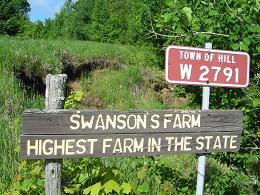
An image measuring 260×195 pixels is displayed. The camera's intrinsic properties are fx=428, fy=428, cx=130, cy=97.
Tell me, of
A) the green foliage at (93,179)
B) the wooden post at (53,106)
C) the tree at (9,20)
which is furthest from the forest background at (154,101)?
the tree at (9,20)

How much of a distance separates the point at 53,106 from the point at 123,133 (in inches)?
20.7

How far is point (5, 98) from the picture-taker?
23.3 feet

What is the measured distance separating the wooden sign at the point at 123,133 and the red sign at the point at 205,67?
24cm

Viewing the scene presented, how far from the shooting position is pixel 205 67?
3189 millimetres

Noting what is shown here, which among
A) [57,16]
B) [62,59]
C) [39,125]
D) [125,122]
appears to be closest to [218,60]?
[125,122]

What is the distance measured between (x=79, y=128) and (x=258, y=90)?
2021 millimetres

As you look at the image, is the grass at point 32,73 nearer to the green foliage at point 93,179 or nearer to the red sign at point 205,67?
the green foliage at point 93,179

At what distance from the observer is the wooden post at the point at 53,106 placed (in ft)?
9.80

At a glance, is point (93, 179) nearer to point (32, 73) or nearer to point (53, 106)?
point (53, 106)

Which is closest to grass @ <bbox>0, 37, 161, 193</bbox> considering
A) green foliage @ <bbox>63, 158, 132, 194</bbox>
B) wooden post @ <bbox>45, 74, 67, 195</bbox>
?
green foliage @ <bbox>63, 158, 132, 194</bbox>

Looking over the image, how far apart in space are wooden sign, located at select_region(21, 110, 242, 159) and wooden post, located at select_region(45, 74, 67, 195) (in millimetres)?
165

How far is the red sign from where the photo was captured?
10.2 ft

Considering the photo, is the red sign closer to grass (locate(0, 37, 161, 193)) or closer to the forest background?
the forest background

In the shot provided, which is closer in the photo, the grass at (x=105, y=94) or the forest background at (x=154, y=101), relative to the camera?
the forest background at (x=154, y=101)
